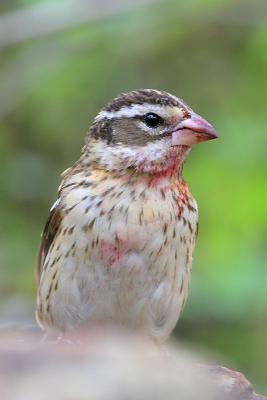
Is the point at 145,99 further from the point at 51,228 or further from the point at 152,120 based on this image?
the point at 51,228

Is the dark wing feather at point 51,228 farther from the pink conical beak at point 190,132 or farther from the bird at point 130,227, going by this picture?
the pink conical beak at point 190,132

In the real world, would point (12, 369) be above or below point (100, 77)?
below

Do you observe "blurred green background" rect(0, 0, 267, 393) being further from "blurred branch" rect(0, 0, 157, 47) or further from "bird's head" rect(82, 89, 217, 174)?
"bird's head" rect(82, 89, 217, 174)

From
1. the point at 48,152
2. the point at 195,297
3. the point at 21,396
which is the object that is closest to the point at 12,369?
the point at 21,396

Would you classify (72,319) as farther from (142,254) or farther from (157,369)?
(157,369)

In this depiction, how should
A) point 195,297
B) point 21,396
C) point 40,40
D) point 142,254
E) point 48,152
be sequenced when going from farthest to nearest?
point 48,152 < point 40,40 < point 195,297 < point 142,254 < point 21,396

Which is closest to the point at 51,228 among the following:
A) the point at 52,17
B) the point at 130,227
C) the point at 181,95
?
the point at 130,227

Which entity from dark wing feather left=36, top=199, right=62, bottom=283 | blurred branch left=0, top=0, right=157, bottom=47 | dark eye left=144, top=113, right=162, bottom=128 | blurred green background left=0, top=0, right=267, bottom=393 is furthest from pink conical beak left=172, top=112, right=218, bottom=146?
blurred branch left=0, top=0, right=157, bottom=47
